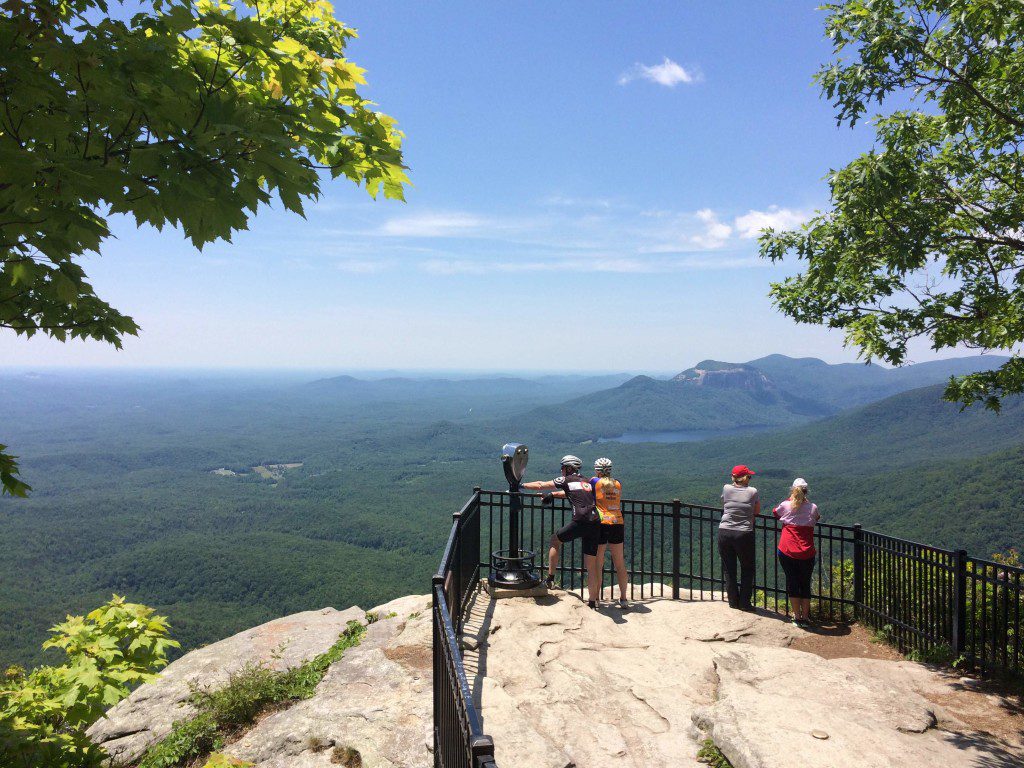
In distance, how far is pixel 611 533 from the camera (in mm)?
7957

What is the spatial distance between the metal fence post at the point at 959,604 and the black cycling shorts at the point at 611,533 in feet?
13.1

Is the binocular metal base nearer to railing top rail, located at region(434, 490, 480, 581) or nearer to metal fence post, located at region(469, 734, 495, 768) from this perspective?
railing top rail, located at region(434, 490, 480, 581)

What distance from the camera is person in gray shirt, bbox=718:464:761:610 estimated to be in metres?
8.25

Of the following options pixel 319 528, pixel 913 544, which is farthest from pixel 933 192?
pixel 319 528

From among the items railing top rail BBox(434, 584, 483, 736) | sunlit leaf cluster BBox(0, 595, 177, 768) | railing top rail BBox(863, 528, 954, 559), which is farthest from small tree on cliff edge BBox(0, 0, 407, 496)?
railing top rail BBox(863, 528, 954, 559)

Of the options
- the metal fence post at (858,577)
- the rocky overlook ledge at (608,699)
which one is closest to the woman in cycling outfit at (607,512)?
the rocky overlook ledge at (608,699)

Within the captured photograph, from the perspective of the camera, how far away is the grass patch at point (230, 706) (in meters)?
5.25

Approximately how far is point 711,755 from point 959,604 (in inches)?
167

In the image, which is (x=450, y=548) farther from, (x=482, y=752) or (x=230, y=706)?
(x=482, y=752)

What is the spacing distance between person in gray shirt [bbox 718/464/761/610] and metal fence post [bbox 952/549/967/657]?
232 cm

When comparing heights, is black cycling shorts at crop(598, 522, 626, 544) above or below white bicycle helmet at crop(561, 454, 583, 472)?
below

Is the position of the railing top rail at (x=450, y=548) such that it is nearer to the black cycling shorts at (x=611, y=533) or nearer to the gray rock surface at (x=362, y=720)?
the gray rock surface at (x=362, y=720)

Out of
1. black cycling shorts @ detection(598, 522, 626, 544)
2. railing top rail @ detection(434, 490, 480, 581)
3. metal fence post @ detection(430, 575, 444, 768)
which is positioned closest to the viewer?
metal fence post @ detection(430, 575, 444, 768)

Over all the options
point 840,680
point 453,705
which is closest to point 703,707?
point 840,680
